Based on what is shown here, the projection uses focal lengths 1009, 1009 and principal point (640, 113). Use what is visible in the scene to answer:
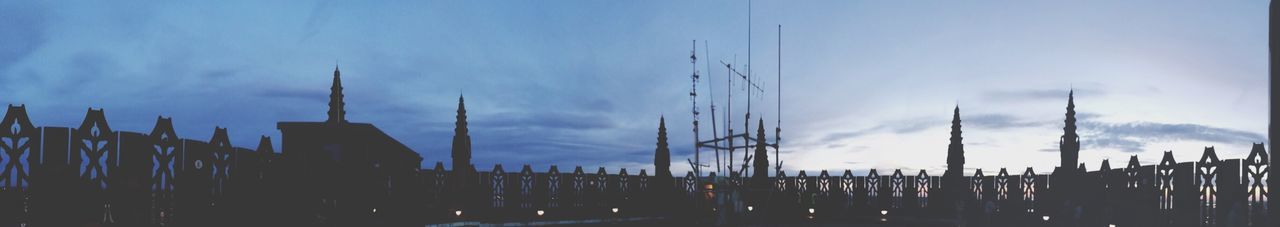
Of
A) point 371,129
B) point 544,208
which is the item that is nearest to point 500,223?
point 544,208

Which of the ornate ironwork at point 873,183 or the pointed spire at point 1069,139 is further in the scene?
the pointed spire at point 1069,139

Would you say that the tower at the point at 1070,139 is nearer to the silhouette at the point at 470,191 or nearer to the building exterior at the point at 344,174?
the silhouette at the point at 470,191

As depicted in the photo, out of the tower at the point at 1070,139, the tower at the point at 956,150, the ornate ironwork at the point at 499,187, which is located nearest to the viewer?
the ornate ironwork at the point at 499,187

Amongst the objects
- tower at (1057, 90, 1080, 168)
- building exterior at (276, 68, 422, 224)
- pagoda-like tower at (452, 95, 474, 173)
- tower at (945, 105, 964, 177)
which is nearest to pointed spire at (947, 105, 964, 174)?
tower at (945, 105, 964, 177)

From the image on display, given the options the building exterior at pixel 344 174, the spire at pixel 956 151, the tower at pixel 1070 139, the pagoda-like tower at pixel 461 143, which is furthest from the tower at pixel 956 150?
the building exterior at pixel 344 174

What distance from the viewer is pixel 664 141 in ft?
136

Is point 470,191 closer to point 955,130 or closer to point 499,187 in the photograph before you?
point 499,187

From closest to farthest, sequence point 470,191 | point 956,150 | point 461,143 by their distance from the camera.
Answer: point 470,191 → point 461,143 → point 956,150

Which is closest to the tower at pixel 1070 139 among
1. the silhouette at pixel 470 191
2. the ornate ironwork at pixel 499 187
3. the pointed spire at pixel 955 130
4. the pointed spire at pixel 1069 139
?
the pointed spire at pixel 1069 139

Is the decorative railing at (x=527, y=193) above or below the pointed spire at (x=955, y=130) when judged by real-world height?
below

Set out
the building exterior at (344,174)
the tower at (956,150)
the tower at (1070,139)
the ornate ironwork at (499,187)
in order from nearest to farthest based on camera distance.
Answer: the building exterior at (344,174) → the ornate ironwork at (499,187) → the tower at (956,150) → the tower at (1070,139)

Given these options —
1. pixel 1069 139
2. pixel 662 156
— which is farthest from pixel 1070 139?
pixel 662 156

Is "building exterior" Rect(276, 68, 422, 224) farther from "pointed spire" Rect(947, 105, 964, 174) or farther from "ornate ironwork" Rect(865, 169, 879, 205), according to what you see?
"pointed spire" Rect(947, 105, 964, 174)

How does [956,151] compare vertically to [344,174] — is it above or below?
above
